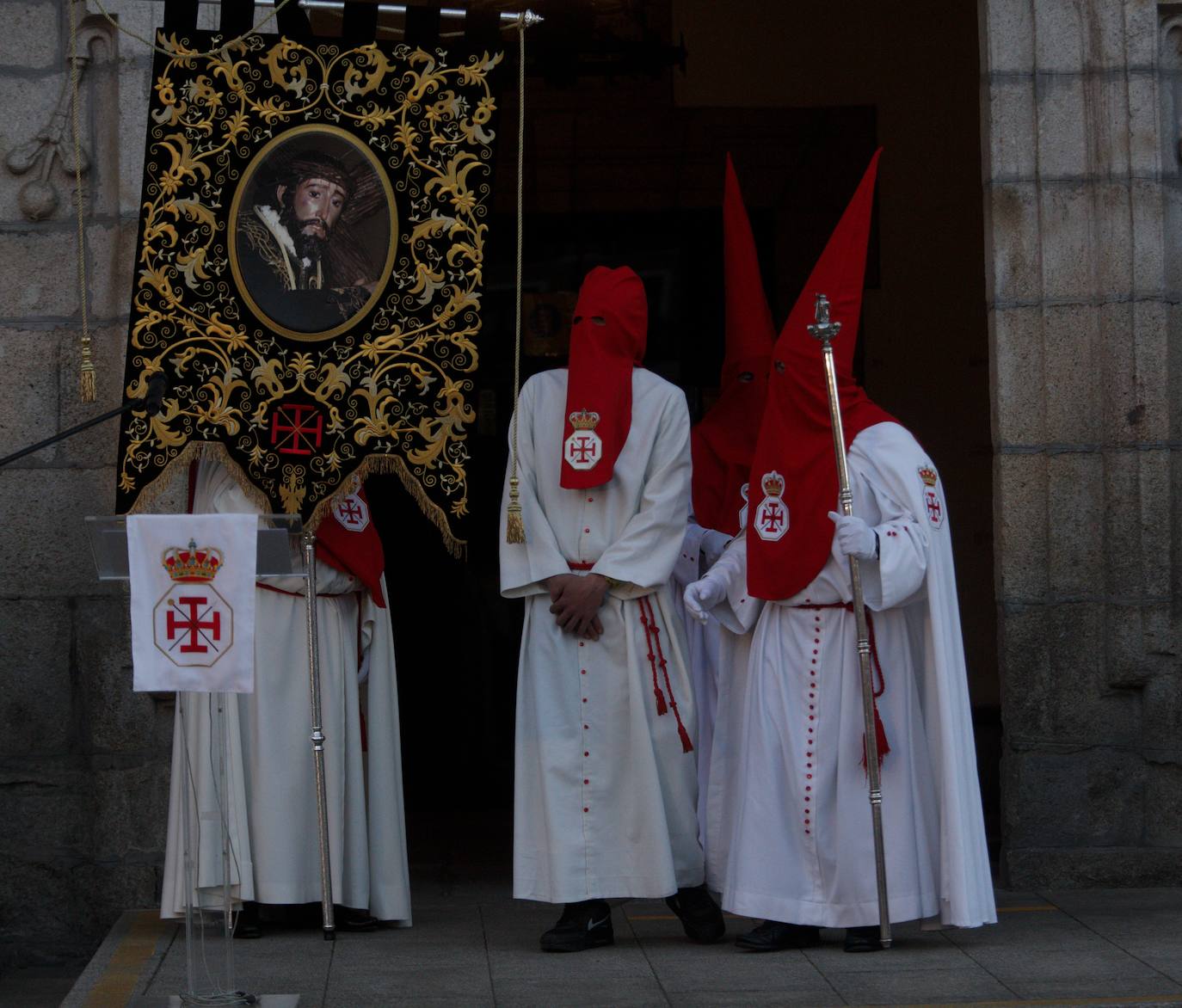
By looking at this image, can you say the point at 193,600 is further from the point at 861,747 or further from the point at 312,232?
the point at 861,747

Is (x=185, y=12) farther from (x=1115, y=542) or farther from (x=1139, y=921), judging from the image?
(x=1139, y=921)

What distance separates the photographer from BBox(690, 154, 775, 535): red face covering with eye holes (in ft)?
23.5

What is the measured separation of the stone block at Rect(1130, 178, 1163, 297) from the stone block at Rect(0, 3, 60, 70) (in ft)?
13.7

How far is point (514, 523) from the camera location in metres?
6.10

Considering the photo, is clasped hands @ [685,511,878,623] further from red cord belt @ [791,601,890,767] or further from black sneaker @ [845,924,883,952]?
black sneaker @ [845,924,883,952]

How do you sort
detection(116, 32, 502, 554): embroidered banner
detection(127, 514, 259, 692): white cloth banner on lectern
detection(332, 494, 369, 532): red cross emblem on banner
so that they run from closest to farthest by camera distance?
detection(127, 514, 259, 692): white cloth banner on lectern, detection(116, 32, 502, 554): embroidered banner, detection(332, 494, 369, 532): red cross emblem on banner

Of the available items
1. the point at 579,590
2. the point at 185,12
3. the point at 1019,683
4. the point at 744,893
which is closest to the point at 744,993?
the point at 744,893

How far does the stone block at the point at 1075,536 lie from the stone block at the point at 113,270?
3.63 m

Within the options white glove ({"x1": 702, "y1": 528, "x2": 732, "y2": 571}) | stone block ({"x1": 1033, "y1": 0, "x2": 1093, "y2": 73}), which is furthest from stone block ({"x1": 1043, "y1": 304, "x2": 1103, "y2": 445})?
white glove ({"x1": 702, "y1": 528, "x2": 732, "y2": 571})

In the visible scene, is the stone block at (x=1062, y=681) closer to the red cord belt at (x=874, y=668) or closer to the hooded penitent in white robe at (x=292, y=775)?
the red cord belt at (x=874, y=668)

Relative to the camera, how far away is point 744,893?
19.6 ft

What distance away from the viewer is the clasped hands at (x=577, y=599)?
19.9 ft

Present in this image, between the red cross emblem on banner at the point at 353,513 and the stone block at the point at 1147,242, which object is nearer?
the red cross emblem on banner at the point at 353,513

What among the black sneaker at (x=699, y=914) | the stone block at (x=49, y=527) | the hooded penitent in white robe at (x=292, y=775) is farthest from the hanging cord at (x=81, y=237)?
the black sneaker at (x=699, y=914)
